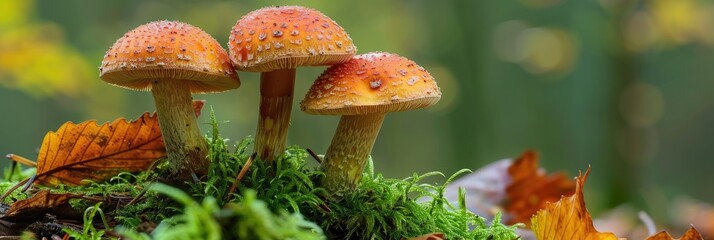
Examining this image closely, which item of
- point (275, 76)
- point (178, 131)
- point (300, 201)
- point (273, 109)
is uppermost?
point (275, 76)

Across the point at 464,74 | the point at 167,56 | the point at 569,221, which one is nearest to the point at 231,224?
the point at 167,56

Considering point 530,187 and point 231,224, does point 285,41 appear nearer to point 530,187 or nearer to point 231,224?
point 231,224

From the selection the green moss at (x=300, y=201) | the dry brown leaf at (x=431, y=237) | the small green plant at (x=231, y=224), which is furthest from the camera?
the green moss at (x=300, y=201)

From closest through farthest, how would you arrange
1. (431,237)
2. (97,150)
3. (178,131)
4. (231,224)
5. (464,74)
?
(231,224), (431,237), (178,131), (97,150), (464,74)

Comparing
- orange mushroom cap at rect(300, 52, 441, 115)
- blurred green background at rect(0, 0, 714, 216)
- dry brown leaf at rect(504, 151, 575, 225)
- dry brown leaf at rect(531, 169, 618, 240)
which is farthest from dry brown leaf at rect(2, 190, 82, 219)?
blurred green background at rect(0, 0, 714, 216)

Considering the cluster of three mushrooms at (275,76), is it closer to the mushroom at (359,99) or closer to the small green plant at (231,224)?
the mushroom at (359,99)

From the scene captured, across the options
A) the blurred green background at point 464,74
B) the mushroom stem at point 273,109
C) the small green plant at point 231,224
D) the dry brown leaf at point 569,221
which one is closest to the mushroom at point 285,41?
the mushroom stem at point 273,109

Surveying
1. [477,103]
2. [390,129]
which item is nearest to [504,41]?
[477,103]
